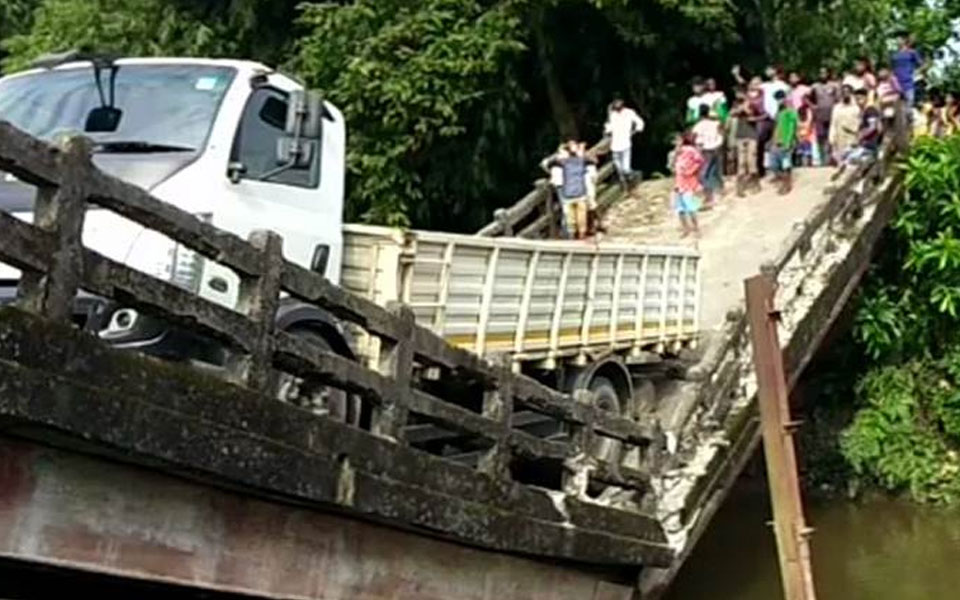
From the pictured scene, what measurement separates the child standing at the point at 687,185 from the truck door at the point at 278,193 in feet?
31.6

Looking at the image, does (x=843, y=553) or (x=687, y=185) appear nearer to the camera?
(x=843, y=553)

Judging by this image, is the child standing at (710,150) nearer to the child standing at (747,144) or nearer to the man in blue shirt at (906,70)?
the child standing at (747,144)

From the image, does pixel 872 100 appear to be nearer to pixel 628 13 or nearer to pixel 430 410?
pixel 628 13

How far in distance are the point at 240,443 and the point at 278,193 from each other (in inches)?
75.7

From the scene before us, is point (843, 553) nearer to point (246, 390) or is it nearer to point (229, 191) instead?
point (229, 191)

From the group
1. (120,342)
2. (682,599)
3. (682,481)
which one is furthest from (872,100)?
(120,342)

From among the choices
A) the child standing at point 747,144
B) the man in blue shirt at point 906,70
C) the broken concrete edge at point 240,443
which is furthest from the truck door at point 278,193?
the man in blue shirt at point 906,70

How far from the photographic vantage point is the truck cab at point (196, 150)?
21.9ft

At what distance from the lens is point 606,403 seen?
11.3 m

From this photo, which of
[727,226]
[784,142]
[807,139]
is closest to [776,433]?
[727,226]

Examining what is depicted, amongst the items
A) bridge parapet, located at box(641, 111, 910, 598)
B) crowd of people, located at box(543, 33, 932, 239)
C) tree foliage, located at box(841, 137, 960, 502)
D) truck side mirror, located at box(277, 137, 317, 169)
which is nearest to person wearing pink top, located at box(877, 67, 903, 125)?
crowd of people, located at box(543, 33, 932, 239)

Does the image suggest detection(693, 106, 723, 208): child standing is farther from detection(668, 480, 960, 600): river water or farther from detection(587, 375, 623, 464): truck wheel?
detection(587, 375, 623, 464): truck wheel

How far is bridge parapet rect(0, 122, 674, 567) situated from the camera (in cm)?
509

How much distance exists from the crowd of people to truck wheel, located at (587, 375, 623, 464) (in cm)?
616
